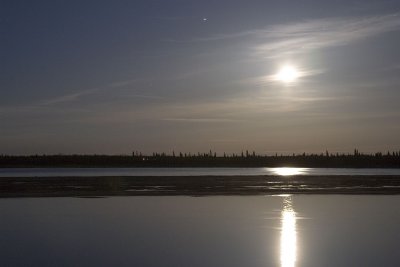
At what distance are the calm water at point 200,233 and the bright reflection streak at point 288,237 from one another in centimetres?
3

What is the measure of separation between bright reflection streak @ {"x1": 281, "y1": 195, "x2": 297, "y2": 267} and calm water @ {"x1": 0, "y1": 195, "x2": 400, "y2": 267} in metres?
0.03

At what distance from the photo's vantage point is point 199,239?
18391mm

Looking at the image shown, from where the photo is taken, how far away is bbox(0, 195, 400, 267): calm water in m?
15.3

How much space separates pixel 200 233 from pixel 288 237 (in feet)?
9.30

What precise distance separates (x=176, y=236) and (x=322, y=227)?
16.8ft

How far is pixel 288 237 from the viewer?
1850cm

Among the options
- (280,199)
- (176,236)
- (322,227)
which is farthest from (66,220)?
(280,199)

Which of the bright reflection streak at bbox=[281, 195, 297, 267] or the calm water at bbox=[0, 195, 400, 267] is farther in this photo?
the calm water at bbox=[0, 195, 400, 267]

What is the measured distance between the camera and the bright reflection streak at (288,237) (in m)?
15.2

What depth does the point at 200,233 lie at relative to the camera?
19641mm

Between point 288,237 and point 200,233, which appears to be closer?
point 288,237

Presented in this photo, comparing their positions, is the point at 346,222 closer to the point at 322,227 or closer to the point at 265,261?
the point at 322,227

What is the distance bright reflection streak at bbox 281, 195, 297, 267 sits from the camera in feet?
49.8

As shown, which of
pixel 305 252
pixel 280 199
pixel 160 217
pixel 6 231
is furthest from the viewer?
pixel 280 199
